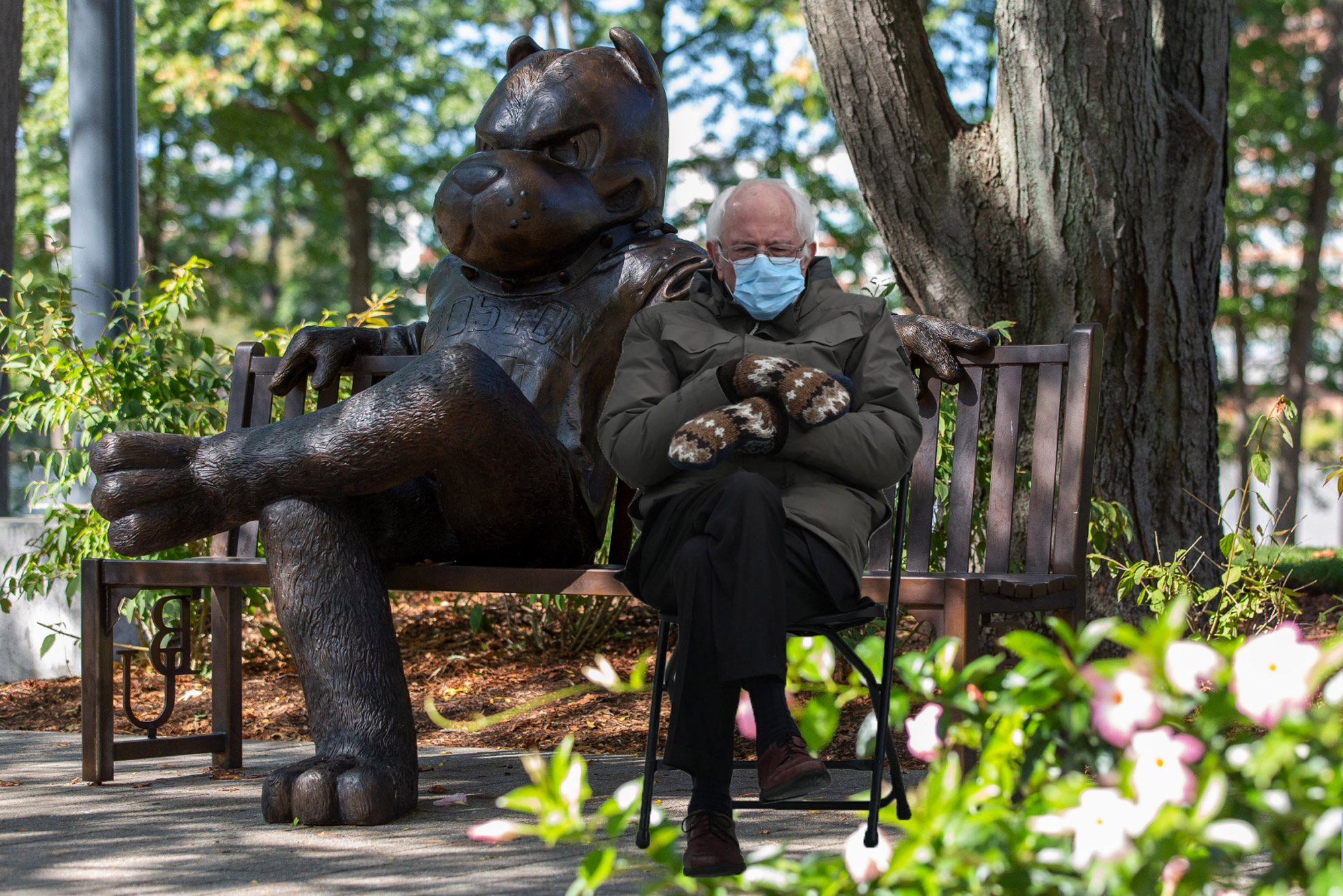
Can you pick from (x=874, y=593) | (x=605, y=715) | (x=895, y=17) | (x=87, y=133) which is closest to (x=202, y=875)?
(x=874, y=593)

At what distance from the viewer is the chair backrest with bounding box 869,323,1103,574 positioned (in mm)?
3467

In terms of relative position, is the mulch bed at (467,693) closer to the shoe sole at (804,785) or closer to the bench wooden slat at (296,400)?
the bench wooden slat at (296,400)

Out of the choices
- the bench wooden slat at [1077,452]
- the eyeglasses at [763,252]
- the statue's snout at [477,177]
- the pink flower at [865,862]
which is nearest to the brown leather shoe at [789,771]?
the pink flower at [865,862]

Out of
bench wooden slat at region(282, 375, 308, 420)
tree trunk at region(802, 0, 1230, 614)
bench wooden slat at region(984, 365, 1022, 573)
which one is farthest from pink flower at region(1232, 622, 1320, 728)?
tree trunk at region(802, 0, 1230, 614)

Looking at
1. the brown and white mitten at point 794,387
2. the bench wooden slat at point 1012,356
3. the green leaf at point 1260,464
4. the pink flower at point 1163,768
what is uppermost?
the bench wooden slat at point 1012,356

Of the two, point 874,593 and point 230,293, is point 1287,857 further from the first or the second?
point 230,293

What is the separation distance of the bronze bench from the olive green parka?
333 millimetres

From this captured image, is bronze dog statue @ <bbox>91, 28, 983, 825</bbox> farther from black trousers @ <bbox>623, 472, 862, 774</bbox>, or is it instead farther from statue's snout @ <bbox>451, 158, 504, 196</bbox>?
black trousers @ <bbox>623, 472, 862, 774</bbox>

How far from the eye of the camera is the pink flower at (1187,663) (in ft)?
4.36

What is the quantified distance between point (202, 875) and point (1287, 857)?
7.17ft

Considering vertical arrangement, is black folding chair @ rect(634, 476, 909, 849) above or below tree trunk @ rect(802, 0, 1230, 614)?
below

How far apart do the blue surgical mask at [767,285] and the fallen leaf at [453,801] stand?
4.73ft

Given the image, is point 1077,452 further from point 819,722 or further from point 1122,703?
point 1122,703

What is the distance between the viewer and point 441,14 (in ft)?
57.0
